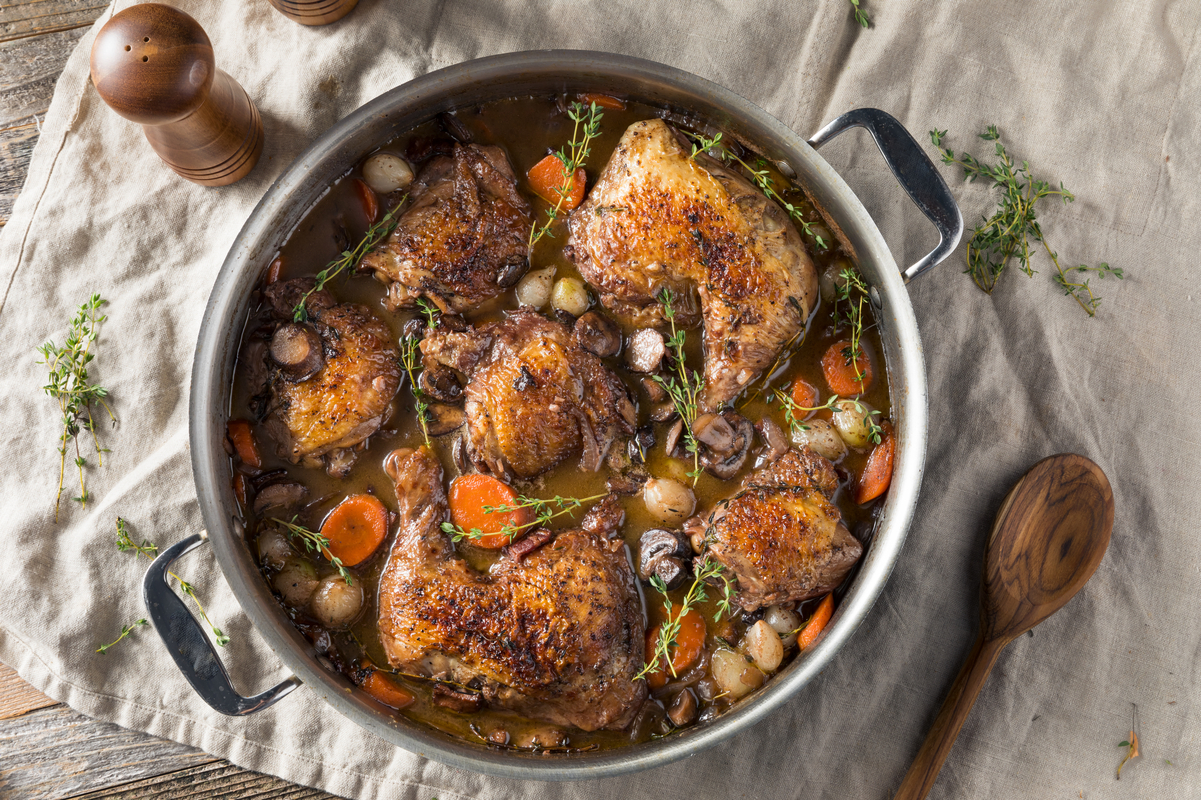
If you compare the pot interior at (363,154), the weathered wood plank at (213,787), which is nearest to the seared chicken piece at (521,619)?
the pot interior at (363,154)

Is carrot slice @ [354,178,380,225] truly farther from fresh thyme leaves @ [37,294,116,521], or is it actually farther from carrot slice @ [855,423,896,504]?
carrot slice @ [855,423,896,504]

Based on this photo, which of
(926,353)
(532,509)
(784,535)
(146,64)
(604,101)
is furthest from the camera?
(926,353)

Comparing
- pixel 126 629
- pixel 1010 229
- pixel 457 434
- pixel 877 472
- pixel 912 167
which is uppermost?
pixel 912 167

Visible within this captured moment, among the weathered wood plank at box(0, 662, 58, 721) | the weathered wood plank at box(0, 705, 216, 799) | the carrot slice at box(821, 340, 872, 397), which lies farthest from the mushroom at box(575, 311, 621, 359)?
the weathered wood plank at box(0, 662, 58, 721)

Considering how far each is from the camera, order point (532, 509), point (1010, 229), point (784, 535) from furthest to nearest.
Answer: point (1010, 229) < point (532, 509) < point (784, 535)

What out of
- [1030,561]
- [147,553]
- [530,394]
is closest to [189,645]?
[147,553]

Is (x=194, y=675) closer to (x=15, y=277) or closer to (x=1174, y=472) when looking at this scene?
(x=15, y=277)

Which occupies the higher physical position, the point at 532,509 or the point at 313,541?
the point at 532,509

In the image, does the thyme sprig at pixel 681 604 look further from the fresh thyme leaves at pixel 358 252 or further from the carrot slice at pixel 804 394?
the fresh thyme leaves at pixel 358 252

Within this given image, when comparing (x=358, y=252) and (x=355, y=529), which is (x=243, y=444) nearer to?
(x=355, y=529)

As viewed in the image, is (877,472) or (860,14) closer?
(877,472)
